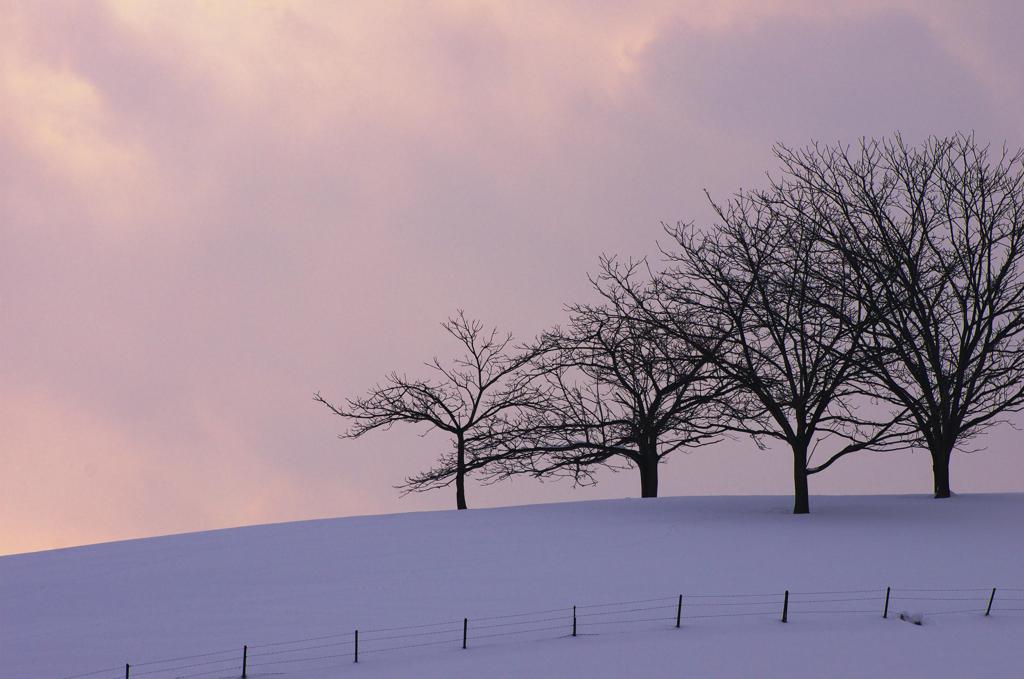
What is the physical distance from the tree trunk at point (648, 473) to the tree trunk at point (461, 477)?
565 cm

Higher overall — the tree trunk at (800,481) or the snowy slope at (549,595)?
the tree trunk at (800,481)

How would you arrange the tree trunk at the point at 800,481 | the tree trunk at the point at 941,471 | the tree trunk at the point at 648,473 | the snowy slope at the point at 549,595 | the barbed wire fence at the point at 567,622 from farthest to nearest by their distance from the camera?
the tree trunk at the point at 648,473, the tree trunk at the point at 941,471, the tree trunk at the point at 800,481, the barbed wire fence at the point at 567,622, the snowy slope at the point at 549,595

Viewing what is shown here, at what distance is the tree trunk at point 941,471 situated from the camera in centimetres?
3084

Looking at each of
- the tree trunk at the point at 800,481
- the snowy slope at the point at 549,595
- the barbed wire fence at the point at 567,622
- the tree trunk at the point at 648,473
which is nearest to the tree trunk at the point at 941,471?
the snowy slope at the point at 549,595

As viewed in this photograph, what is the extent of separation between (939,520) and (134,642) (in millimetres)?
19093

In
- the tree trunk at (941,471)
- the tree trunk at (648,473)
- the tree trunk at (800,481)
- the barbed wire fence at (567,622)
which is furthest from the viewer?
the tree trunk at (648,473)

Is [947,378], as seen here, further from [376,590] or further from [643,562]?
[376,590]

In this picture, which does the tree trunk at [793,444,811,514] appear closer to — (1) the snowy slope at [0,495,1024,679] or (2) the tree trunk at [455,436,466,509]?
(1) the snowy slope at [0,495,1024,679]

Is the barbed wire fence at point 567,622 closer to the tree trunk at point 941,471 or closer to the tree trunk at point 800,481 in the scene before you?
the tree trunk at point 800,481

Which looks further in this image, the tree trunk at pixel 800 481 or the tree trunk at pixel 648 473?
the tree trunk at pixel 648 473

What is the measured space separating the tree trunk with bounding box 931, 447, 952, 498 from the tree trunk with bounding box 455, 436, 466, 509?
14.1 metres

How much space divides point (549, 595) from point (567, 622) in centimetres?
163

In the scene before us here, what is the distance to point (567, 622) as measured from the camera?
1919 cm

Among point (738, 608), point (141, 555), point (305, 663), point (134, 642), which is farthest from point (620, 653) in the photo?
point (141, 555)
